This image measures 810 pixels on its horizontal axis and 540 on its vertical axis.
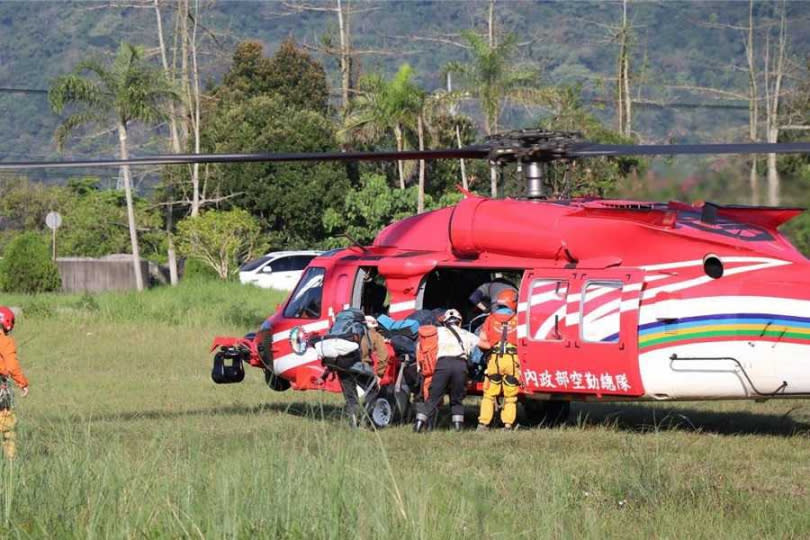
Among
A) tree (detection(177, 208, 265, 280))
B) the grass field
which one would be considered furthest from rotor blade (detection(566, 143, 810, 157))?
tree (detection(177, 208, 265, 280))

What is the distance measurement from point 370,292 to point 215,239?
25893mm

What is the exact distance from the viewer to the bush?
132ft

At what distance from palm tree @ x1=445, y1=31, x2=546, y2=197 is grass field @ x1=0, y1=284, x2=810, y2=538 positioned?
69.6ft

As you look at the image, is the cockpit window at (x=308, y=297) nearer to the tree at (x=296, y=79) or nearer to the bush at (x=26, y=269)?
the bush at (x=26, y=269)

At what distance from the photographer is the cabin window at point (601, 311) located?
13.1 meters

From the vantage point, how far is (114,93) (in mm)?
39594

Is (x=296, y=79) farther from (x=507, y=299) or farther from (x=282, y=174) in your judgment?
(x=507, y=299)

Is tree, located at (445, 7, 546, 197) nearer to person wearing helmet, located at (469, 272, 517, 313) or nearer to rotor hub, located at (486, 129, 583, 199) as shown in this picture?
person wearing helmet, located at (469, 272, 517, 313)

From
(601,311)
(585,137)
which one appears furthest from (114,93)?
(601,311)

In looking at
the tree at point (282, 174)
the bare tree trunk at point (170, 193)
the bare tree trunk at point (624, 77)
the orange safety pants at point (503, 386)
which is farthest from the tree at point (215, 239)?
the orange safety pants at point (503, 386)

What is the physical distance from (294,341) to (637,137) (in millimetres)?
40790

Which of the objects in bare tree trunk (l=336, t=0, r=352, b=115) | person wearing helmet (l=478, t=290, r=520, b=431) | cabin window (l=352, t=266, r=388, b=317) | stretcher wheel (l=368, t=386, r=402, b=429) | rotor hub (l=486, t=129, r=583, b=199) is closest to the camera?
rotor hub (l=486, t=129, r=583, b=199)

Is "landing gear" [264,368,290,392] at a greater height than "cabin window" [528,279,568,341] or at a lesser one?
lesser

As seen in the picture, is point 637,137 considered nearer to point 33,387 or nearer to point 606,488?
point 33,387
